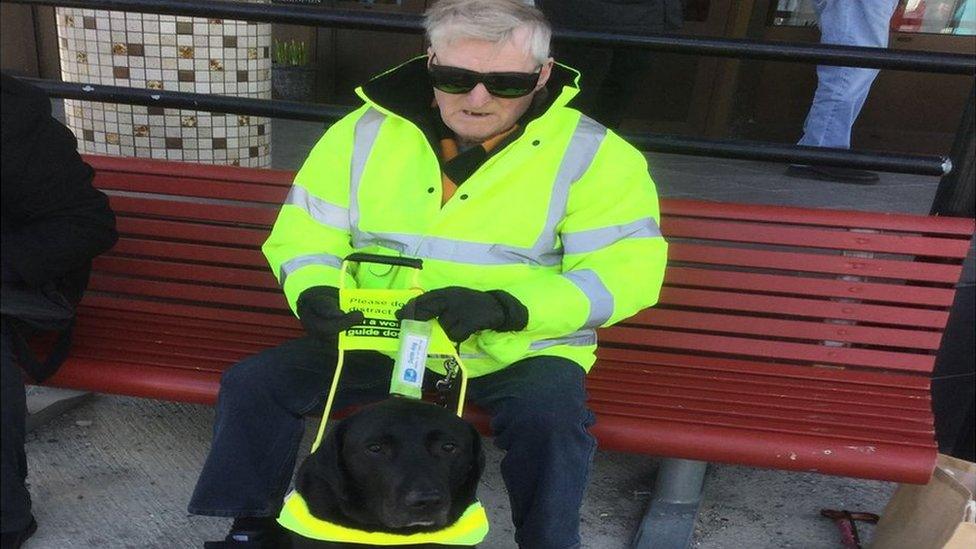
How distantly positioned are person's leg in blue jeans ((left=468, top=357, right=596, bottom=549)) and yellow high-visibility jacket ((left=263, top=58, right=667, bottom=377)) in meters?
0.14

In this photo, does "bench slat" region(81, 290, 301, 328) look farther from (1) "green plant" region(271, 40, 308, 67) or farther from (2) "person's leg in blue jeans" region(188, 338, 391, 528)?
(1) "green plant" region(271, 40, 308, 67)

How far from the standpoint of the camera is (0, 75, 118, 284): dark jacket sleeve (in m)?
2.15

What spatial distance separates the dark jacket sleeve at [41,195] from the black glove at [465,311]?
0.94m

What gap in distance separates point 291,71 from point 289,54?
23 cm

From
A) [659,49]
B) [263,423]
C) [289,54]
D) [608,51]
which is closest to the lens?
[263,423]

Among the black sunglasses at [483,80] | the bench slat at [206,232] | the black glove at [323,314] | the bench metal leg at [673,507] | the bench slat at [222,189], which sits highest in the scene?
the black sunglasses at [483,80]

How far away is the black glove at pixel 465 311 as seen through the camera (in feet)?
6.54

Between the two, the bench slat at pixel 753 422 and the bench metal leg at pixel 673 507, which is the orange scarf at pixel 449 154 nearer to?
the bench slat at pixel 753 422

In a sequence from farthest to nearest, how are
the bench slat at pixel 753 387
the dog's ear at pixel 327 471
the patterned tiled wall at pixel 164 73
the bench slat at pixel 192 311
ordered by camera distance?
1. the patterned tiled wall at pixel 164 73
2. the bench slat at pixel 192 311
3. the bench slat at pixel 753 387
4. the dog's ear at pixel 327 471

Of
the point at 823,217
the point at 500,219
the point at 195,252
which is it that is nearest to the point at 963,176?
the point at 823,217

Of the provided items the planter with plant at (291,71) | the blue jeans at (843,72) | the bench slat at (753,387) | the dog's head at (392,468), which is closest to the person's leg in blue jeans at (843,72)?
the blue jeans at (843,72)

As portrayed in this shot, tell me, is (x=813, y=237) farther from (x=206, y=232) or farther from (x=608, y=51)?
(x=206, y=232)

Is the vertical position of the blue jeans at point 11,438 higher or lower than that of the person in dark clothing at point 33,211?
lower

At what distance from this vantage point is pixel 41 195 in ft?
7.23
